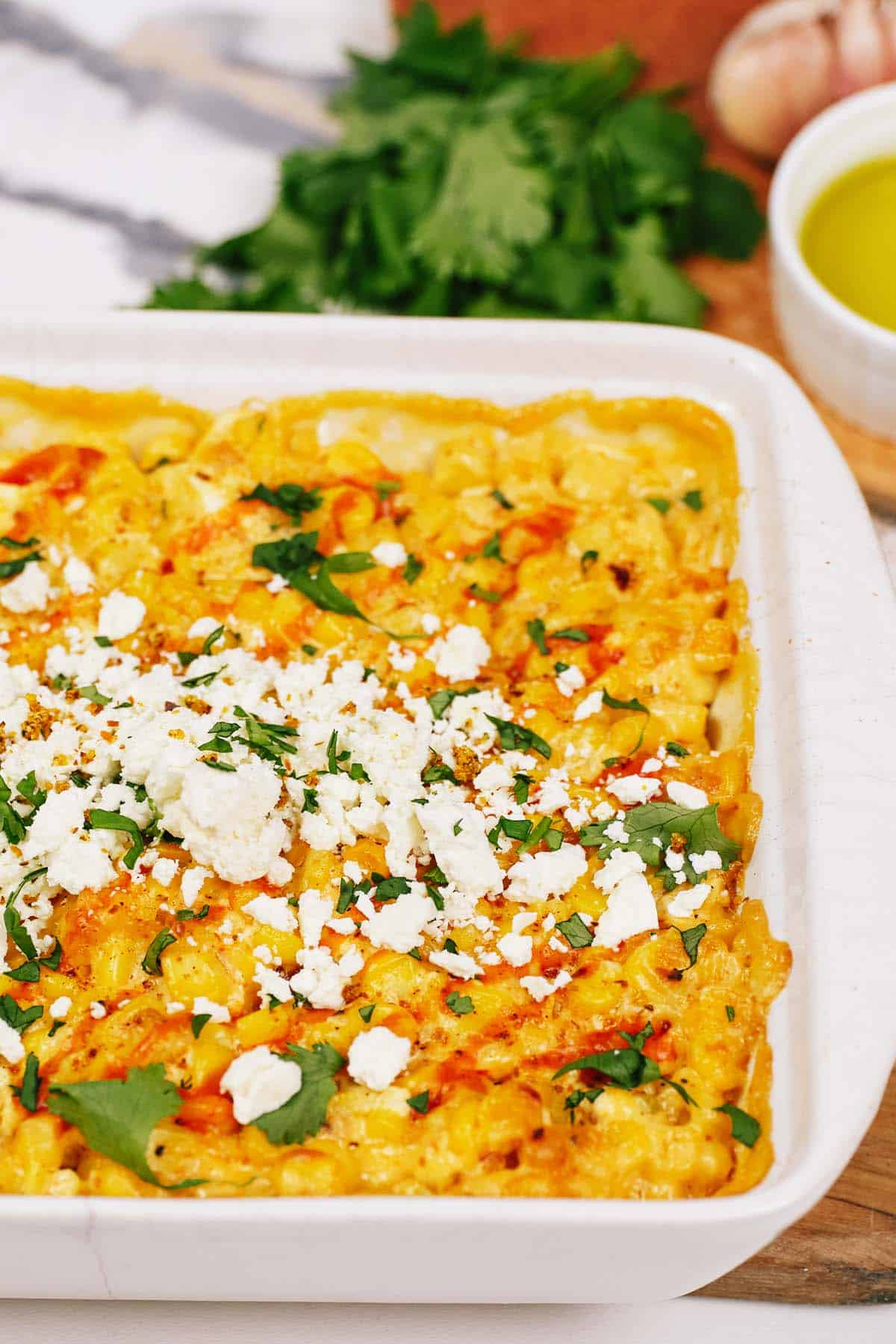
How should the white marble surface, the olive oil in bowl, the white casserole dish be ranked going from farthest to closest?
the white marble surface < the olive oil in bowl < the white casserole dish

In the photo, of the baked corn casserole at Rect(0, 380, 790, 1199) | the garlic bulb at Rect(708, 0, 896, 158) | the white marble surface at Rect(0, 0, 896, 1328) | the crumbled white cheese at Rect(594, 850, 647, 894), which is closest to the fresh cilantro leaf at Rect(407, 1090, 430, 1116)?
the baked corn casserole at Rect(0, 380, 790, 1199)

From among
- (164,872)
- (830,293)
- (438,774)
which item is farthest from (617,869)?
(830,293)

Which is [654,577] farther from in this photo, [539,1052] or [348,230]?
[348,230]

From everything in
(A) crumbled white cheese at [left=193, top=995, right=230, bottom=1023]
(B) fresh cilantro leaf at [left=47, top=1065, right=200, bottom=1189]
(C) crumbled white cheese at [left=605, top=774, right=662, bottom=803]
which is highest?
(C) crumbled white cheese at [left=605, top=774, right=662, bottom=803]

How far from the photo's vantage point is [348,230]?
2.88m

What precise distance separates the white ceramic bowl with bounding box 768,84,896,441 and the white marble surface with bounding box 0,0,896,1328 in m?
1.22

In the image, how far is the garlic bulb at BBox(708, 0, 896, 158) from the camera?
9.58ft

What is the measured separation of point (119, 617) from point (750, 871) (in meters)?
1.03

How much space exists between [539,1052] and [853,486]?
1027 millimetres

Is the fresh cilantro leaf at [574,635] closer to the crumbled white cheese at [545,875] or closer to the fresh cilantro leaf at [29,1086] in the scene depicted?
the crumbled white cheese at [545,875]

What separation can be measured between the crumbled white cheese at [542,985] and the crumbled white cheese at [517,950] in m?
0.02

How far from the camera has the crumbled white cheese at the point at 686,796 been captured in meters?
2.00

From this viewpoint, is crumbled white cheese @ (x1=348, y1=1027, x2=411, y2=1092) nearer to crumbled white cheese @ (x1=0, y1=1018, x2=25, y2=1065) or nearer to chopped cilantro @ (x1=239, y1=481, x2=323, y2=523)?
crumbled white cheese @ (x1=0, y1=1018, x2=25, y2=1065)

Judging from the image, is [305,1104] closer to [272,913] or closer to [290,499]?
[272,913]
